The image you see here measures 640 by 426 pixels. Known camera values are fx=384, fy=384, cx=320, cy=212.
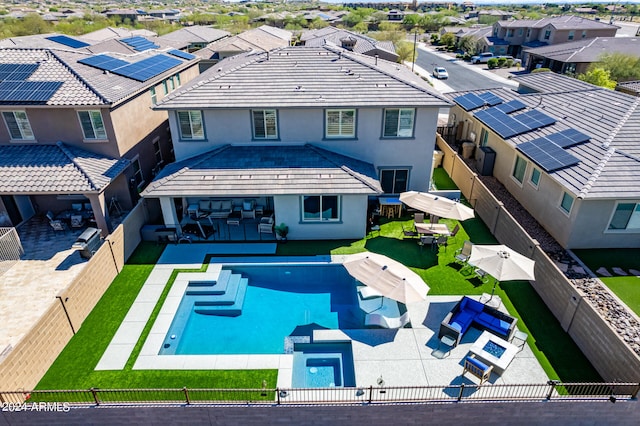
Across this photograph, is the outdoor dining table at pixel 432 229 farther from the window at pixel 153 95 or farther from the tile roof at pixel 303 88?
the window at pixel 153 95

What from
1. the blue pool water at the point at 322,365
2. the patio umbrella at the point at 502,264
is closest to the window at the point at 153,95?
the blue pool water at the point at 322,365

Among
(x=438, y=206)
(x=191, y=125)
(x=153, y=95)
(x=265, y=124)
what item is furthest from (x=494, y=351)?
Answer: (x=153, y=95)

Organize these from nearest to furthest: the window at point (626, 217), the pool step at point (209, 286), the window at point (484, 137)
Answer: the pool step at point (209, 286) → the window at point (626, 217) → the window at point (484, 137)

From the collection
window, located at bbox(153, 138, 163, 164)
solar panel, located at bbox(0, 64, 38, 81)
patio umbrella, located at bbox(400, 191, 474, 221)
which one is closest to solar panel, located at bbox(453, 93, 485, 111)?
patio umbrella, located at bbox(400, 191, 474, 221)

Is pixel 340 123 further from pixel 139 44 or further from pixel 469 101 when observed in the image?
pixel 139 44

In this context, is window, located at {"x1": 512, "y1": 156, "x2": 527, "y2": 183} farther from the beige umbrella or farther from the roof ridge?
the roof ridge

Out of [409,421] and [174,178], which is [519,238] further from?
[174,178]
